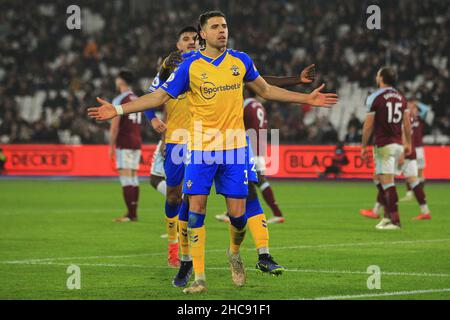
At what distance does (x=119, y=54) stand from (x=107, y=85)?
215cm

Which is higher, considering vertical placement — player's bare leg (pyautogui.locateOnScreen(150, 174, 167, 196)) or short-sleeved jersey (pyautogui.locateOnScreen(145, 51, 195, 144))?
short-sleeved jersey (pyautogui.locateOnScreen(145, 51, 195, 144))

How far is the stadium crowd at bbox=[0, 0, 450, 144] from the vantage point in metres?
32.4

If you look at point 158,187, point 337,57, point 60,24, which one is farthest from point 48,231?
point 60,24

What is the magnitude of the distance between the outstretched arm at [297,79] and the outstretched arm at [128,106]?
138cm

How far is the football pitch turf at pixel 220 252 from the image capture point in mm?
8422

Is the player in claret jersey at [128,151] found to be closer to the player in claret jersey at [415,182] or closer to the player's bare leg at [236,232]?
the player in claret jersey at [415,182]

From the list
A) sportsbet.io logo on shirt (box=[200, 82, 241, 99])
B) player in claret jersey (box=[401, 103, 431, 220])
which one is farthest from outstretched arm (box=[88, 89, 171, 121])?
player in claret jersey (box=[401, 103, 431, 220])

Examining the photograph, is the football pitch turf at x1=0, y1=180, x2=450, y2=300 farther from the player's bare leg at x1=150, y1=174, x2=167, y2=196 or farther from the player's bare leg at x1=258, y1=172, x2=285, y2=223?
the player's bare leg at x1=150, y1=174, x2=167, y2=196

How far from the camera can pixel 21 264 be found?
10.4 metres

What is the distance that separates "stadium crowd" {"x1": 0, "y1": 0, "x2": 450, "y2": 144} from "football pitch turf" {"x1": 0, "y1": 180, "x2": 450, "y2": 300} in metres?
11.6

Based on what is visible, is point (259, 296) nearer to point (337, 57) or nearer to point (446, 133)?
point (446, 133)

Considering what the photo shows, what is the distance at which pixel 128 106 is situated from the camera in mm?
8305

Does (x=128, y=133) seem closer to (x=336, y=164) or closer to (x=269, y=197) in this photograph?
(x=269, y=197)

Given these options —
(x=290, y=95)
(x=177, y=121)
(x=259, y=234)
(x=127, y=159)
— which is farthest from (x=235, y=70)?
(x=127, y=159)
